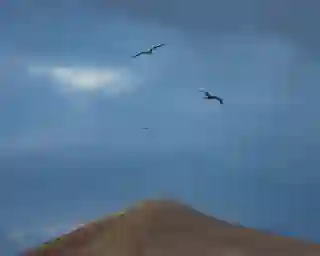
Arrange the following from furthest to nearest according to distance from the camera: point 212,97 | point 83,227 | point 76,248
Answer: point 212,97
point 83,227
point 76,248

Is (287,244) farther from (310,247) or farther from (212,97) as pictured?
(212,97)

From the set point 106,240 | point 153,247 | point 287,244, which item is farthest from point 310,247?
point 106,240

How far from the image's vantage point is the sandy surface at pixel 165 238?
3303 mm

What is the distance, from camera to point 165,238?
135 inches

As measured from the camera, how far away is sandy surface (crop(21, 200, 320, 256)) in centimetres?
330

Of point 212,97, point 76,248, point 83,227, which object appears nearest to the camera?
point 76,248

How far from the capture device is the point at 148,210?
3551 millimetres

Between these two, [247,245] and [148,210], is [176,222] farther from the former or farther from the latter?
[247,245]

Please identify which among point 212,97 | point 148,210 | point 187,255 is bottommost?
point 187,255

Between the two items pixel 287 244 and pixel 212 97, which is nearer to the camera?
pixel 287 244

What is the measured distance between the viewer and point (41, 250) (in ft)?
10.7

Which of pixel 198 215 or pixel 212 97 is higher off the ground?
pixel 212 97

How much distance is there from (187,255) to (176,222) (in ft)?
0.69

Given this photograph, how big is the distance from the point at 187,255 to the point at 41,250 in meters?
0.76
